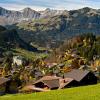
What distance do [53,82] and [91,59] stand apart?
90477 mm

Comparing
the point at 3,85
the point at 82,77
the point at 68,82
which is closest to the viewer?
the point at 68,82

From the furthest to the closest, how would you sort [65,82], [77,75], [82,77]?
[77,75] < [82,77] < [65,82]

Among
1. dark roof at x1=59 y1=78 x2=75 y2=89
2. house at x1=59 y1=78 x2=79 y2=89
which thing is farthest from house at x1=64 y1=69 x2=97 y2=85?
dark roof at x1=59 y1=78 x2=75 y2=89

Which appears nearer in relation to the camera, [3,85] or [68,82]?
[68,82]

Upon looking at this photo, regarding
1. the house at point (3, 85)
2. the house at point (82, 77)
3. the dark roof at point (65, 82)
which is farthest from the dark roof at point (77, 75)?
the house at point (3, 85)

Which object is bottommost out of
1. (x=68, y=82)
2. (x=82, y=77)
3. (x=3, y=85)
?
(x=3, y=85)

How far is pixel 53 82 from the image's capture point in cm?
7850

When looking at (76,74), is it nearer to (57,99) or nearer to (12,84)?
(12,84)

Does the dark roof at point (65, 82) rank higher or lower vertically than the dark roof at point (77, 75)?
lower

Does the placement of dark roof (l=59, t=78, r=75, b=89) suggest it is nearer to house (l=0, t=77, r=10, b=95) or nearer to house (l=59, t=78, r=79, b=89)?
house (l=59, t=78, r=79, b=89)

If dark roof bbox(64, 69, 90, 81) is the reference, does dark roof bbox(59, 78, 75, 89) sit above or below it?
below

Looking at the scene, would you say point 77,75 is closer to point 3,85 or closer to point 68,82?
point 68,82

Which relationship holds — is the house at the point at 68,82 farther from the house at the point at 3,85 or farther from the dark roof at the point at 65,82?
the house at the point at 3,85

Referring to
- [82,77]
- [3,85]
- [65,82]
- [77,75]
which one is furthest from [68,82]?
[3,85]
